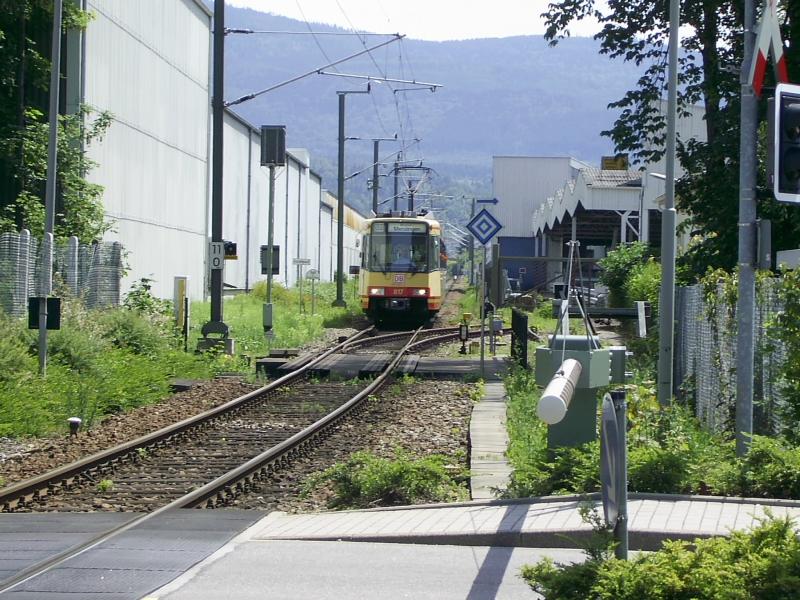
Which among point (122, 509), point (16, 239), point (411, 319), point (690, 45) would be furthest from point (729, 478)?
point (411, 319)

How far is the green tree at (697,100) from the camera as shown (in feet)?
77.1

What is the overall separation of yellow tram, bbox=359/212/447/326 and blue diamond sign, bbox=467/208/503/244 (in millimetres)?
15880

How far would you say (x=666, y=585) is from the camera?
18.1ft

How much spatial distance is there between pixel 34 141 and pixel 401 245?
12.7 m

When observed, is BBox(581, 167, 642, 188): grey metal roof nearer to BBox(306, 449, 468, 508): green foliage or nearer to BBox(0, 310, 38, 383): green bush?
BBox(0, 310, 38, 383): green bush

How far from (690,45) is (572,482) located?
63.2ft

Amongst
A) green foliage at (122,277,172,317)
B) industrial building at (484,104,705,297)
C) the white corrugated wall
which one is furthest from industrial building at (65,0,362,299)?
industrial building at (484,104,705,297)

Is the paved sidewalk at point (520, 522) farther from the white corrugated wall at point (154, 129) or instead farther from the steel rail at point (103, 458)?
the white corrugated wall at point (154, 129)

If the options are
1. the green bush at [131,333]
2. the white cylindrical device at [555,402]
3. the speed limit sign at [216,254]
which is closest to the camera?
the white cylindrical device at [555,402]

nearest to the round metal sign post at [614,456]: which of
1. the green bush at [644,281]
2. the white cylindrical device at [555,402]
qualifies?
the white cylindrical device at [555,402]

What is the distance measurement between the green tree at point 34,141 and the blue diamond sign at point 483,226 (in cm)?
1109

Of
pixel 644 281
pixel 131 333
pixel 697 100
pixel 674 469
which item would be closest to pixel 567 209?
pixel 644 281

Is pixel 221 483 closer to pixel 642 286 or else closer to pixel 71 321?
pixel 71 321

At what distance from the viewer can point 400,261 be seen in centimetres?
3859
